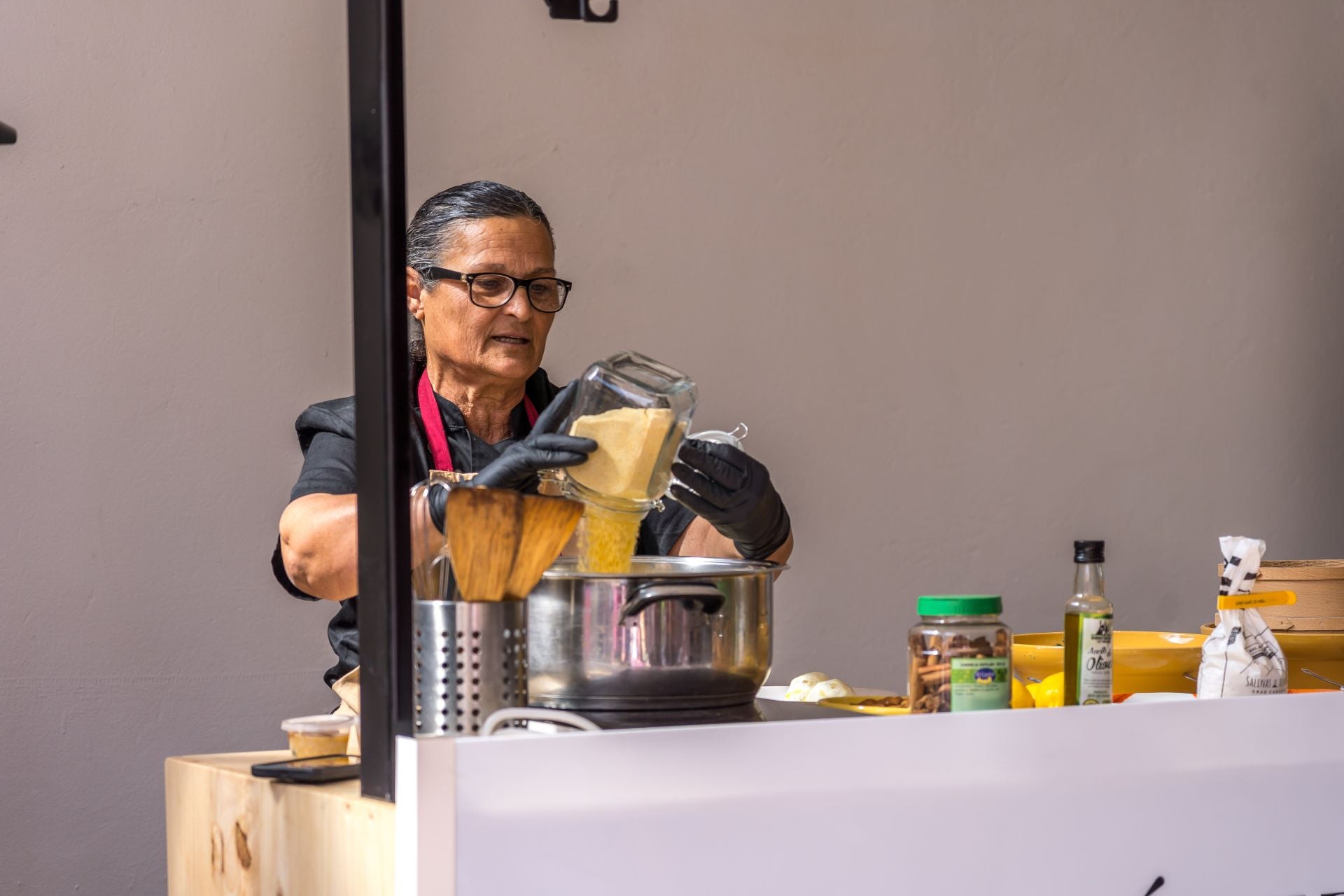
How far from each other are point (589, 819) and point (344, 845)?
7.7 inches

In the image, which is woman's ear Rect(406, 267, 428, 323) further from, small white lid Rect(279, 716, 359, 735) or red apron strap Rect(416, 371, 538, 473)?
small white lid Rect(279, 716, 359, 735)

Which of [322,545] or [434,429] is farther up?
[434,429]

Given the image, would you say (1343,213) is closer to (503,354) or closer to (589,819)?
(503,354)

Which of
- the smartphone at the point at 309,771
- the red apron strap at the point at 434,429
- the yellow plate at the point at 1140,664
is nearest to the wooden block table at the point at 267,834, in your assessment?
the smartphone at the point at 309,771

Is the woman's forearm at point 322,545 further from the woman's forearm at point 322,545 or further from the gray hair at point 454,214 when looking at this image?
the gray hair at point 454,214

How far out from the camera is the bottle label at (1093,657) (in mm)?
1172

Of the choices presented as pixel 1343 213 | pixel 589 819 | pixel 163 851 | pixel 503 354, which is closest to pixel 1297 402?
pixel 1343 213

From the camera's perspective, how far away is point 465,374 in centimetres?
206

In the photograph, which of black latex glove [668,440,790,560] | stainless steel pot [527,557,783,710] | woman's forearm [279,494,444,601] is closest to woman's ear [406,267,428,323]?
woman's forearm [279,494,444,601]

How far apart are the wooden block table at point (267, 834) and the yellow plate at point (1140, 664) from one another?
0.69 metres

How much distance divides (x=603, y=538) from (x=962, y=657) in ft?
1.00

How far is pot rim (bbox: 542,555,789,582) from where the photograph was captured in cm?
99

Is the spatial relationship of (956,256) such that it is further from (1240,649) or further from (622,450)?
(622,450)

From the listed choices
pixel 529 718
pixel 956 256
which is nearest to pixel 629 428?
pixel 529 718
